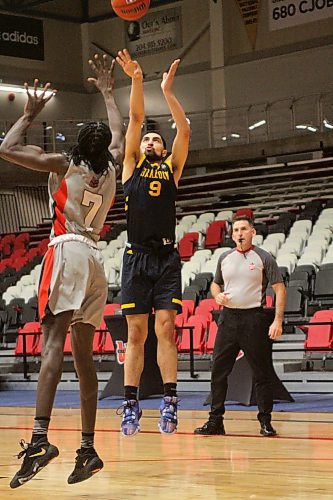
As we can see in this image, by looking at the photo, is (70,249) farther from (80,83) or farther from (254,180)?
(80,83)

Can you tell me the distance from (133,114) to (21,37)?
25.6 metres

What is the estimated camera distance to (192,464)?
5.93 metres

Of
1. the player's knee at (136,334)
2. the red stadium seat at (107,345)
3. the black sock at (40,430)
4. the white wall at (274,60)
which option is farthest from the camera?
the white wall at (274,60)

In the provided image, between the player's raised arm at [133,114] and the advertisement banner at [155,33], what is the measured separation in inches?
961

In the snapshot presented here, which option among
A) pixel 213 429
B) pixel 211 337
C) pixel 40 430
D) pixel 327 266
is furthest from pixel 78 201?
pixel 327 266

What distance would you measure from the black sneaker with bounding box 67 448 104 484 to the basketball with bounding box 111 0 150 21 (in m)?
3.80

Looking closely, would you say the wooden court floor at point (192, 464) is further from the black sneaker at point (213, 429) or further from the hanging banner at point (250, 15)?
the hanging banner at point (250, 15)

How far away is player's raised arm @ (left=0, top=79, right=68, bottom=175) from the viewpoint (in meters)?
5.04

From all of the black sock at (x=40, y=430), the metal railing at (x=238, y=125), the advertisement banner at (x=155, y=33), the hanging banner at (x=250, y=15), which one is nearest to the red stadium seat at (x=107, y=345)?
the black sock at (x=40, y=430)

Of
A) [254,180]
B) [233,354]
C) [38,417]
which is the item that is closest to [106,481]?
[38,417]

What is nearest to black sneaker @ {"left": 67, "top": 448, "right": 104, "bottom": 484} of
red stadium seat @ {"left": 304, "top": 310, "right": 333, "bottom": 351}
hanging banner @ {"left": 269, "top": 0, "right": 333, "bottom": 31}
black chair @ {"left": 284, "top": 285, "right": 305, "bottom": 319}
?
red stadium seat @ {"left": 304, "top": 310, "right": 333, "bottom": 351}

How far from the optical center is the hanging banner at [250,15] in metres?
28.3

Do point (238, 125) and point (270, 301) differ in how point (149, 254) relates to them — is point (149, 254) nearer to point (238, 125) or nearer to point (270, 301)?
point (270, 301)

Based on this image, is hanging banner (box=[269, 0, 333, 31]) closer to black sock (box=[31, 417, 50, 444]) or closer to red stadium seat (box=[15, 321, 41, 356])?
red stadium seat (box=[15, 321, 41, 356])
